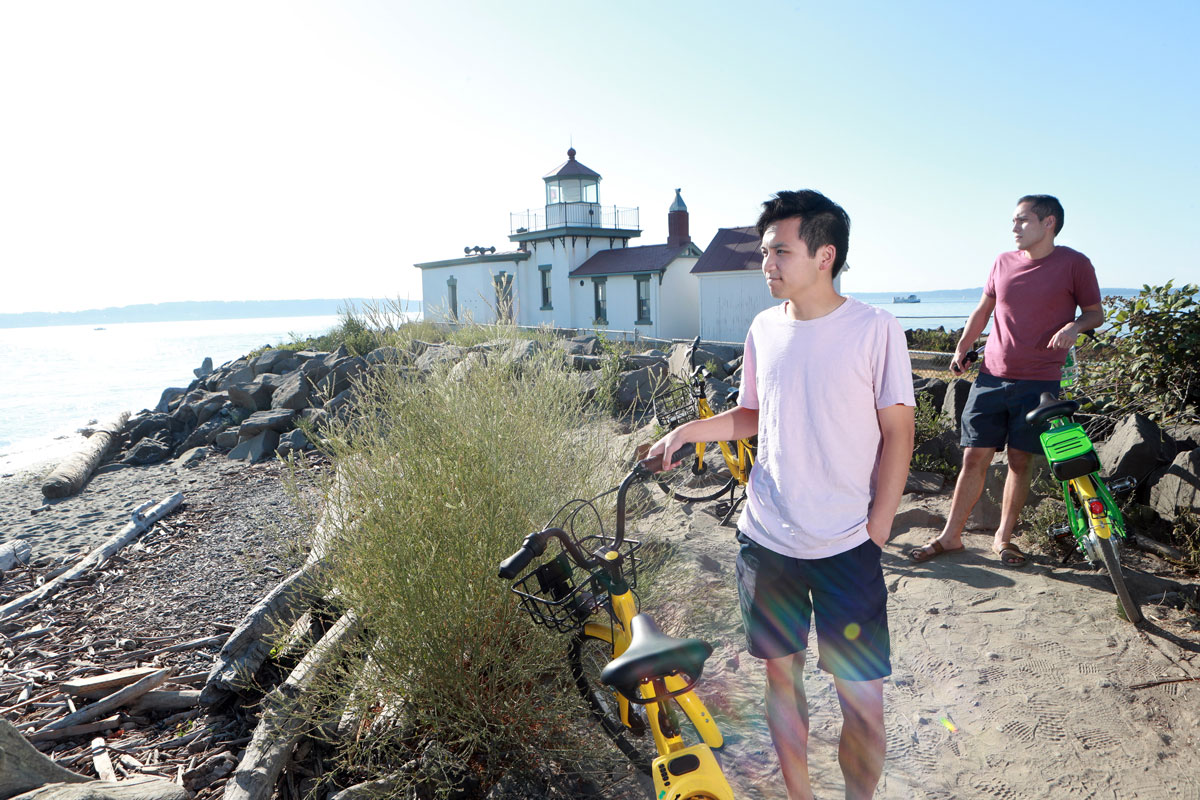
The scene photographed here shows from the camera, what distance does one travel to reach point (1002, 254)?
409 centimetres

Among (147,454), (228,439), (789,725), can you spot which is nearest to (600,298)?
(228,439)

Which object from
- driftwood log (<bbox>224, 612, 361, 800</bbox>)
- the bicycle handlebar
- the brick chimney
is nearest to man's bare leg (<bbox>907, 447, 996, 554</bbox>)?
the bicycle handlebar

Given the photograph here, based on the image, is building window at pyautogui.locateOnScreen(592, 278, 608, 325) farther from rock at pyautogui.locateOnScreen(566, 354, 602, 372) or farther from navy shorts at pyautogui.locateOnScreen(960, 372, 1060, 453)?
navy shorts at pyautogui.locateOnScreen(960, 372, 1060, 453)

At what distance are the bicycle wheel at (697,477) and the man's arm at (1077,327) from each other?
9.17 feet

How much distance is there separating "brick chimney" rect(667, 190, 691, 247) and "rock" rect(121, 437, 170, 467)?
1631 centimetres

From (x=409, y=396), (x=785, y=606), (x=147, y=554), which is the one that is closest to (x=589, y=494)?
(x=409, y=396)

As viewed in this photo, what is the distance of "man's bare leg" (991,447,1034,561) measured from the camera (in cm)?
403

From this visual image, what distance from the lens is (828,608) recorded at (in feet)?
7.00

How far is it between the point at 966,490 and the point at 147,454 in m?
14.9

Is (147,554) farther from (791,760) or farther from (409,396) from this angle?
(791,760)

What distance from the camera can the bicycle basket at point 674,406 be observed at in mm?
5770

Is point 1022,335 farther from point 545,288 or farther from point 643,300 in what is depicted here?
point 545,288

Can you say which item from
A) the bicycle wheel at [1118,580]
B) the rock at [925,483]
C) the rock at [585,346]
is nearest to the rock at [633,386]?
the rock at [585,346]

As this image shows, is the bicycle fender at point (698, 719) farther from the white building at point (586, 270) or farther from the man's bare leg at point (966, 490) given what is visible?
the white building at point (586, 270)
